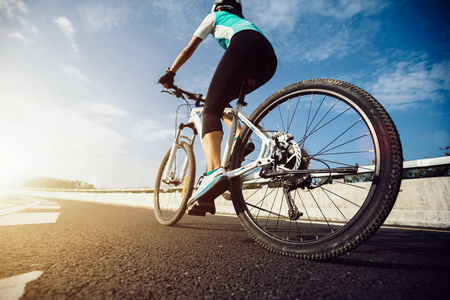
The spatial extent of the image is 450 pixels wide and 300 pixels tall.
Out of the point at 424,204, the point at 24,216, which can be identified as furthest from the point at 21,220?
the point at 424,204

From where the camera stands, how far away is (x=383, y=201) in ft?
4.06

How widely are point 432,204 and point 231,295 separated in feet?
15.1

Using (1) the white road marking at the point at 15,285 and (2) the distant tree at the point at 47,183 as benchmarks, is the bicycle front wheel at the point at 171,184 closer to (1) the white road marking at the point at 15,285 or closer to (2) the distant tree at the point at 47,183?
(1) the white road marking at the point at 15,285

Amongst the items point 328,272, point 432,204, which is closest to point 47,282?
point 328,272

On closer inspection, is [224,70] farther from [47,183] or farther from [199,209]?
[47,183]

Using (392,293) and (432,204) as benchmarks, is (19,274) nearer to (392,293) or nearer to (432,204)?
(392,293)

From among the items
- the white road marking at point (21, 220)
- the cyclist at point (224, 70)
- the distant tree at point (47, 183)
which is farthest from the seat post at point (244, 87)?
the distant tree at point (47, 183)

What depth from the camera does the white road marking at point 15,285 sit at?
2.56 ft

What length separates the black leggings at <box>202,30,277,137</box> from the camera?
2.08 meters

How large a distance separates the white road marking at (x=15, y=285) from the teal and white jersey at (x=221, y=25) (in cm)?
231

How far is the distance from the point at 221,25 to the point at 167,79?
1.02m

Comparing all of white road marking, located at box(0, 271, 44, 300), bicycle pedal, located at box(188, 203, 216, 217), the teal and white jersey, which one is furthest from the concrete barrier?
white road marking, located at box(0, 271, 44, 300)

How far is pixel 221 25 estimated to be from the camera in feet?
7.49

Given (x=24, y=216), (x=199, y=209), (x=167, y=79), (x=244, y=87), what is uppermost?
(x=167, y=79)
